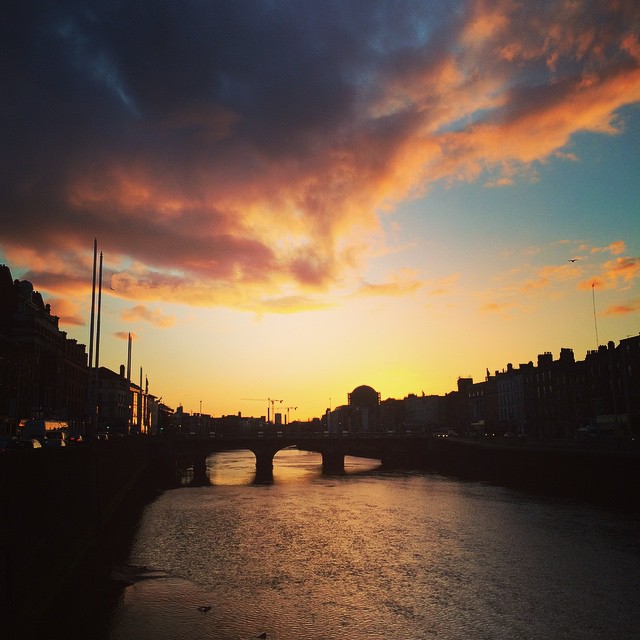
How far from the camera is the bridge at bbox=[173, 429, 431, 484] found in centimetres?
12125

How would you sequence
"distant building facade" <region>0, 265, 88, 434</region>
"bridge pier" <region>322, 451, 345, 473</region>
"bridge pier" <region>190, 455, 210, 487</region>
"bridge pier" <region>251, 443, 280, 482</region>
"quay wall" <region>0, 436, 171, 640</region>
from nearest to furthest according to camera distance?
"quay wall" <region>0, 436, 171, 640</region> < "distant building facade" <region>0, 265, 88, 434</region> < "bridge pier" <region>190, 455, 210, 487</region> < "bridge pier" <region>251, 443, 280, 482</region> < "bridge pier" <region>322, 451, 345, 473</region>

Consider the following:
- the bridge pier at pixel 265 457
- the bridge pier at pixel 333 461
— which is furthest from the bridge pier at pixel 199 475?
the bridge pier at pixel 333 461


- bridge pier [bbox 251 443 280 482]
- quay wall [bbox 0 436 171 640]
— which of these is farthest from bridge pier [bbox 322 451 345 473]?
quay wall [bbox 0 436 171 640]

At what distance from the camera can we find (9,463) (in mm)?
12258

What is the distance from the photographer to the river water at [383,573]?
2414 centimetres

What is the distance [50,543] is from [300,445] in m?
120

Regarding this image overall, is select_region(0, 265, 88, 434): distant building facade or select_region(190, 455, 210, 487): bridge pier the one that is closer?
select_region(0, 265, 88, 434): distant building facade

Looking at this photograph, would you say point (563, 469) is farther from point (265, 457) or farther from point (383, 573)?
point (265, 457)

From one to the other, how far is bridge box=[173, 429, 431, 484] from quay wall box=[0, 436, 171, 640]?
253 ft

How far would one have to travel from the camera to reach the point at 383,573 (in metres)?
33.3

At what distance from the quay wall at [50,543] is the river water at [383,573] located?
208 cm

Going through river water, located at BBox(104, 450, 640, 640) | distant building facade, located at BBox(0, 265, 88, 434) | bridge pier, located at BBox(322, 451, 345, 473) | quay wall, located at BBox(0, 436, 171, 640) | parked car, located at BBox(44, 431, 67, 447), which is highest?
distant building facade, located at BBox(0, 265, 88, 434)

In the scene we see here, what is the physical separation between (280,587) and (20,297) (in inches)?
3206

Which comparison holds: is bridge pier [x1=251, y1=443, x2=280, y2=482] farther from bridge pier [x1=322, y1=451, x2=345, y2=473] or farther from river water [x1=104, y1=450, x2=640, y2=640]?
river water [x1=104, y1=450, x2=640, y2=640]
